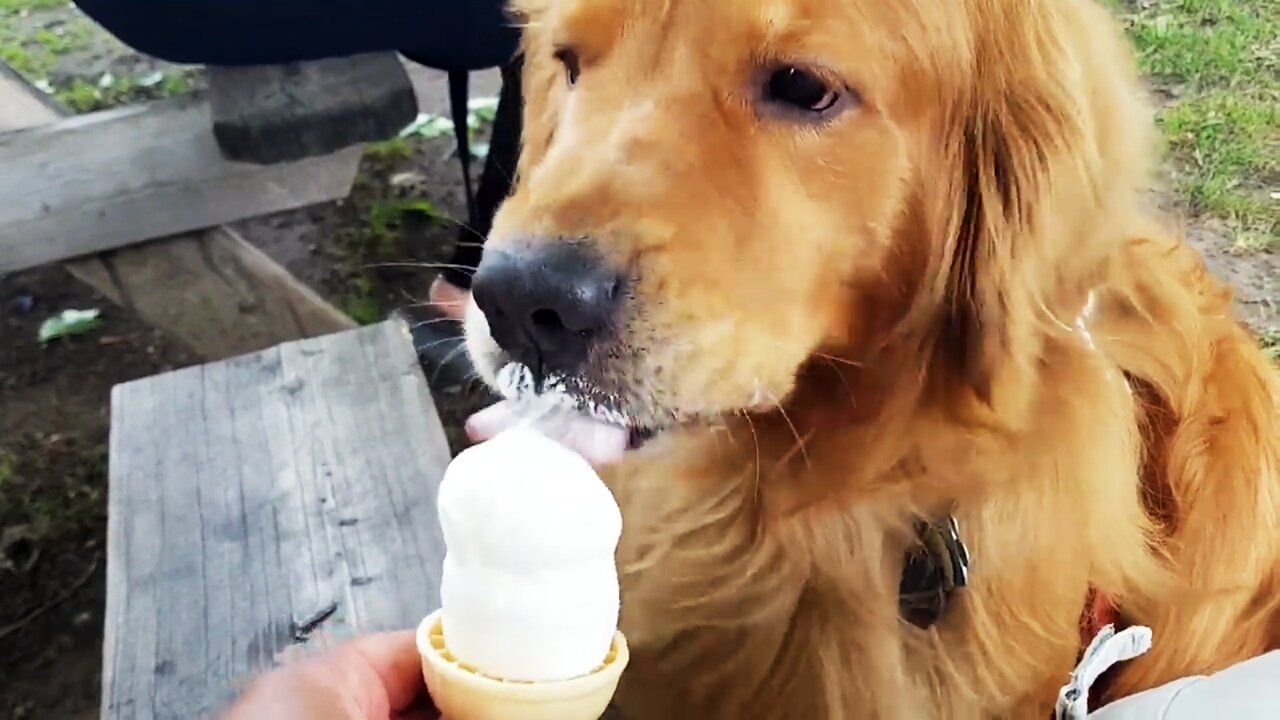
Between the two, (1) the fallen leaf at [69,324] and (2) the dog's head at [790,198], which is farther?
(1) the fallen leaf at [69,324]

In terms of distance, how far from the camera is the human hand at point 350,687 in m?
1.20

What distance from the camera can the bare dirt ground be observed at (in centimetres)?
271

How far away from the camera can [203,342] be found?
10.1ft

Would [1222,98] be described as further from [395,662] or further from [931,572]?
[395,662]

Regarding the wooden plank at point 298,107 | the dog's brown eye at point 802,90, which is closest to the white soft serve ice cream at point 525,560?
the dog's brown eye at point 802,90

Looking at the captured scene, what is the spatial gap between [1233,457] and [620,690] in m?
1.00

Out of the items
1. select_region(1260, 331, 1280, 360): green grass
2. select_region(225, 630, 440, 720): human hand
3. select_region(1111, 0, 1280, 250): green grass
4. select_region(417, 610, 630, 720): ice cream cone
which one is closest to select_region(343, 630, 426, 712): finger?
select_region(225, 630, 440, 720): human hand

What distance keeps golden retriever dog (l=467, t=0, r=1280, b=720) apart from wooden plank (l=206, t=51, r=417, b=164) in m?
0.77

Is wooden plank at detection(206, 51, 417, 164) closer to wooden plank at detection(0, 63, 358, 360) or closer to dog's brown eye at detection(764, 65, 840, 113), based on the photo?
wooden plank at detection(0, 63, 358, 360)

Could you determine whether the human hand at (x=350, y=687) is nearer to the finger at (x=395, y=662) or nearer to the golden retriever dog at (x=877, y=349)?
the finger at (x=395, y=662)

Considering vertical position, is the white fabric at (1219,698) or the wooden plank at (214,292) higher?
A: the white fabric at (1219,698)

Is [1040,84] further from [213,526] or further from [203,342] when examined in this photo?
[203,342]

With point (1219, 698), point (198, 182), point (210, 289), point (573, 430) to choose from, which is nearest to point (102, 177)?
point (198, 182)

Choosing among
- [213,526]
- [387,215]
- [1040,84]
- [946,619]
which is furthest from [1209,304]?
[387,215]
